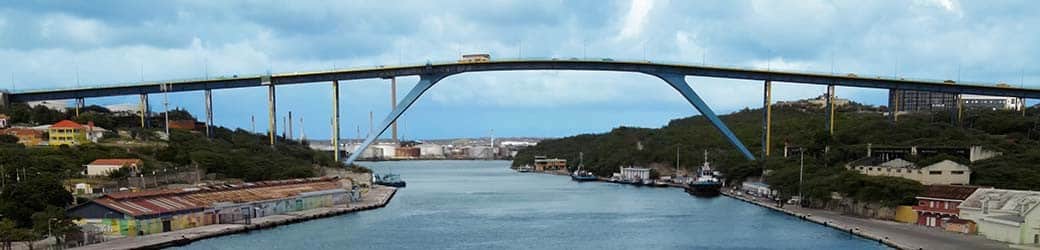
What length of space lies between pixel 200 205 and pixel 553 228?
819cm

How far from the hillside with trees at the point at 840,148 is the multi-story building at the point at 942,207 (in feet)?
1.69

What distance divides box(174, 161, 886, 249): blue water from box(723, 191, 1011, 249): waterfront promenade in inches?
12.1

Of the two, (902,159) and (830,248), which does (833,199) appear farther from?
(830,248)

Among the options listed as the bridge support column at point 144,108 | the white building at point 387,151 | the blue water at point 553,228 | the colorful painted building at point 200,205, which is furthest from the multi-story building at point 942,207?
the white building at point 387,151

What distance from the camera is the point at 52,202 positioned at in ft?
52.2

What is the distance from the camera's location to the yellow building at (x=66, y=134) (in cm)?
2614

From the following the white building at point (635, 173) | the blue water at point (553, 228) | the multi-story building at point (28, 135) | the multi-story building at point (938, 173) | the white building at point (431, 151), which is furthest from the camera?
the white building at point (431, 151)

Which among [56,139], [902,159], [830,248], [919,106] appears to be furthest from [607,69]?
[919,106]

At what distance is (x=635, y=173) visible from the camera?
41.4 metres

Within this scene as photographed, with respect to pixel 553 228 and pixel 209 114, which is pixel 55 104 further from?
pixel 553 228

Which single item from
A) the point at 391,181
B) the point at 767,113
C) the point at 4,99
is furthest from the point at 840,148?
the point at 4,99

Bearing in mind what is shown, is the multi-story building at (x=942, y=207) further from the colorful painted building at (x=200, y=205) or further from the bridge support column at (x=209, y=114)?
the bridge support column at (x=209, y=114)

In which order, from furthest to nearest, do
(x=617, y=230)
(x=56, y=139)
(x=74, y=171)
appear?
1. (x=56, y=139)
2. (x=74, y=171)
3. (x=617, y=230)

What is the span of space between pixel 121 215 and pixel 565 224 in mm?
10041
